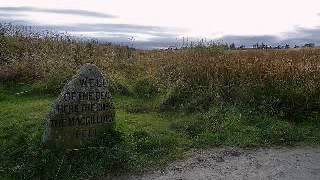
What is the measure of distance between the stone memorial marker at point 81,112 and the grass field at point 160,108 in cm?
17

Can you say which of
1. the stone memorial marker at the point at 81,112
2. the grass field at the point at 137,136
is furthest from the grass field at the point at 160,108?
the stone memorial marker at the point at 81,112

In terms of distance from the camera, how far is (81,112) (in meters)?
6.87

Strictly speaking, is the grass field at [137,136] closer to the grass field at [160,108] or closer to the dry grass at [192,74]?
the grass field at [160,108]

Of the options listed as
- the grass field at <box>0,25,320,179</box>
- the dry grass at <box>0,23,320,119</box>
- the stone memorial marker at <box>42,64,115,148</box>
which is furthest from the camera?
the dry grass at <box>0,23,320,119</box>

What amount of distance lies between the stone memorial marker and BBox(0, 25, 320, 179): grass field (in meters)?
0.17

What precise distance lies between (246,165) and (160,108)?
9.97 ft

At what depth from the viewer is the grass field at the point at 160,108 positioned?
257 inches

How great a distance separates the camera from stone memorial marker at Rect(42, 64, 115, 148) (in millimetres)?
6652

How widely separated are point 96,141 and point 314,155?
3098 mm

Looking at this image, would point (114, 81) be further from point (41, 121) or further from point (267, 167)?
point (267, 167)

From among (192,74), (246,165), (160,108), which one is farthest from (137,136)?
(192,74)

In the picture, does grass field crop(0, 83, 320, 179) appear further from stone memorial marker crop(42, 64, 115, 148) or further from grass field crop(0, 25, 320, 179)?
stone memorial marker crop(42, 64, 115, 148)

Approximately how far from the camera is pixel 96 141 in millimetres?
6891

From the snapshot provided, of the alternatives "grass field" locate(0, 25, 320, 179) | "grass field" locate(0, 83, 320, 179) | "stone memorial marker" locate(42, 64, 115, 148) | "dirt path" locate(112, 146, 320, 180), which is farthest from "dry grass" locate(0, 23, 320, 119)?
→ "stone memorial marker" locate(42, 64, 115, 148)
